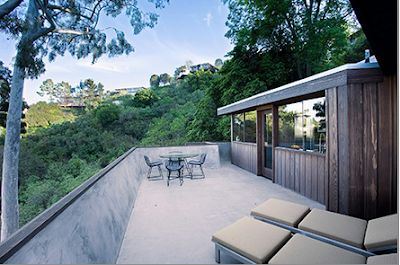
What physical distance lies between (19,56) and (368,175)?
1218 cm

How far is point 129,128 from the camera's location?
26.2 m

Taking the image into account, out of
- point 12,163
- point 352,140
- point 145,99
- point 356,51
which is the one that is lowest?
point 12,163

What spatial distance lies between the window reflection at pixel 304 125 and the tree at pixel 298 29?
9.94m

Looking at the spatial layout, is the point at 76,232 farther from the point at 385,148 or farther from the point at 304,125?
the point at 304,125

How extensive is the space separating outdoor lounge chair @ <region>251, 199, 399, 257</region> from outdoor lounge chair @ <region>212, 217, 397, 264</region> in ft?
0.64

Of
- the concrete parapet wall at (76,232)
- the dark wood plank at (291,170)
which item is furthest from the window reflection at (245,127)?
the concrete parapet wall at (76,232)

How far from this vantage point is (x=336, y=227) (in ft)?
6.89

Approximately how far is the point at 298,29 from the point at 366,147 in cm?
1385

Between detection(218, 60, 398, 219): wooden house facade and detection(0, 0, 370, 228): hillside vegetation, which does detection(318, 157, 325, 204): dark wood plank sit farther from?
detection(0, 0, 370, 228): hillside vegetation

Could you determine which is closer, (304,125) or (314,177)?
(314,177)

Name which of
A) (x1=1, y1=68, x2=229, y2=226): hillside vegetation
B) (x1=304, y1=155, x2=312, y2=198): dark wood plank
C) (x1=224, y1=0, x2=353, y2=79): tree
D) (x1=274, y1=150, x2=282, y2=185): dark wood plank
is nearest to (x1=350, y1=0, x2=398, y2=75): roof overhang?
(x1=304, y1=155, x2=312, y2=198): dark wood plank

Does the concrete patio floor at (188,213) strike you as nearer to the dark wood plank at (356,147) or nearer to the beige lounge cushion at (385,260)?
the dark wood plank at (356,147)

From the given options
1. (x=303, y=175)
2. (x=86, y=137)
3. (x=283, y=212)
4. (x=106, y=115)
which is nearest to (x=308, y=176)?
(x=303, y=175)

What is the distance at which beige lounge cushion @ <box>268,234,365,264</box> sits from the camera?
1.57 meters
